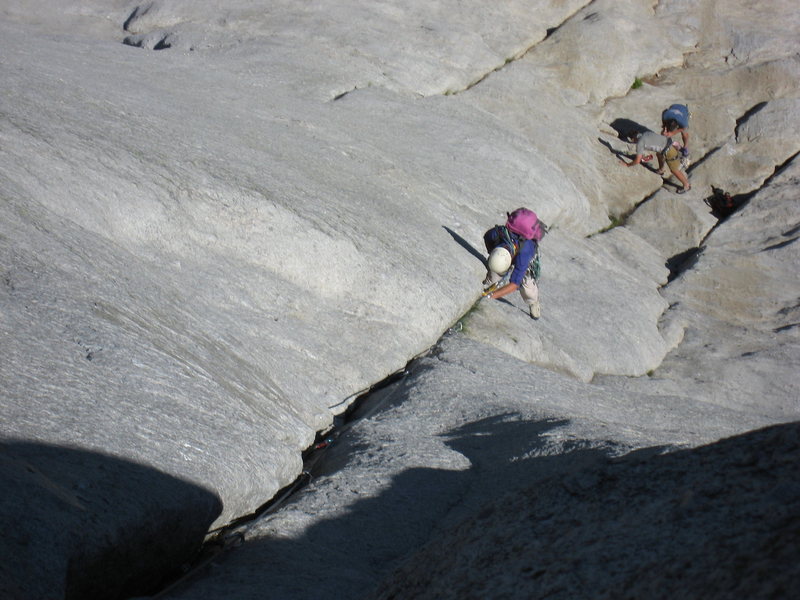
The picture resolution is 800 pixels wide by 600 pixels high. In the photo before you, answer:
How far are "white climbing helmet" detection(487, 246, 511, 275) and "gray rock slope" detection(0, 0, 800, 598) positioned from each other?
41 centimetres

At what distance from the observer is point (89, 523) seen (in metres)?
5.19

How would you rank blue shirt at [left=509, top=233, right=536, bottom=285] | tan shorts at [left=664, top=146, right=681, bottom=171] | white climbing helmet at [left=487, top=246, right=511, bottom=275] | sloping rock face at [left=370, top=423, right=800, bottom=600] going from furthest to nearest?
tan shorts at [left=664, top=146, right=681, bottom=171] < blue shirt at [left=509, top=233, right=536, bottom=285] < white climbing helmet at [left=487, top=246, right=511, bottom=275] < sloping rock face at [left=370, top=423, right=800, bottom=600]

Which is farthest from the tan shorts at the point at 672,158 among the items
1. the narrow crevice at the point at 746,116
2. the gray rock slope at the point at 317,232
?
the narrow crevice at the point at 746,116

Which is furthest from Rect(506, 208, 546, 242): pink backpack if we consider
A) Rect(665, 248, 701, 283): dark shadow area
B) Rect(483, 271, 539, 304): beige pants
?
Rect(665, 248, 701, 283): dark shadow area

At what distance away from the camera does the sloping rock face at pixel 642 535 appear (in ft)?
11.5

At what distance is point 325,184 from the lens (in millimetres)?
13203

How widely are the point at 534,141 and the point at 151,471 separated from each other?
16.0 meters

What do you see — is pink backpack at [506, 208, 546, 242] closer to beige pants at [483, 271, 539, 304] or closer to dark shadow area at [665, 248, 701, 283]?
beige pants at [483, 271, 539, 304]

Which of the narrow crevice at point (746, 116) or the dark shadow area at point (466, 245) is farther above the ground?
the narrow crevice at point (746, 116)

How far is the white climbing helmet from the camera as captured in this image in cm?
1320

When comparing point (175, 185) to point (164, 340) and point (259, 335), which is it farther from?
point (164, 340)

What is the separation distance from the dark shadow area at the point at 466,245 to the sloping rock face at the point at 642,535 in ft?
30.6

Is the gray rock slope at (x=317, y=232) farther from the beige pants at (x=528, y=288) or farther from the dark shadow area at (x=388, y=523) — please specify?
the dark shadow area at (x=388, y=523)

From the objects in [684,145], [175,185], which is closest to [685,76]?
[684,145]
